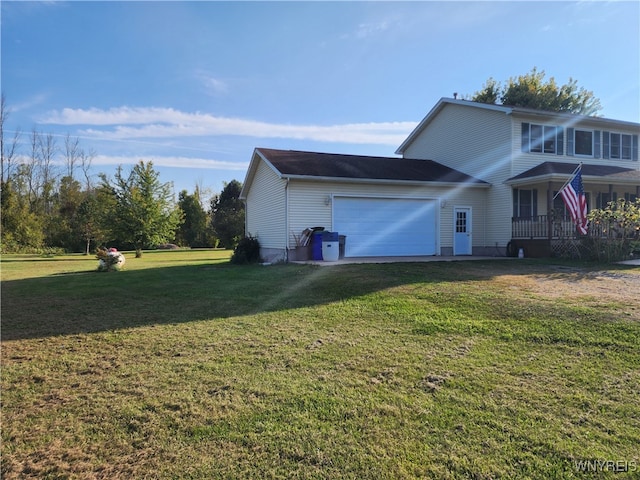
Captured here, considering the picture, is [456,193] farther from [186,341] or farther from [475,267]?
[186,341]

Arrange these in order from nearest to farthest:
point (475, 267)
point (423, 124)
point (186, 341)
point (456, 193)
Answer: point (186, 341) < point (475, 267) < point (456, 193) < point (423, 124)

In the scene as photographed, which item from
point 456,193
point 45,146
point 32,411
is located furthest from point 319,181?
point 45,146

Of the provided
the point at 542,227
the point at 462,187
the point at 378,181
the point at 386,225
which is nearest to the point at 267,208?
the point at 378,181

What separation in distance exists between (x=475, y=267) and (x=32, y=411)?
32.5ft

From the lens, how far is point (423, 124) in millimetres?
20797

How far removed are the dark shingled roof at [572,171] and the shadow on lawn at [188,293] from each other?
5.75 metres

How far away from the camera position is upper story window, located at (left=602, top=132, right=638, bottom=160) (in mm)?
17609

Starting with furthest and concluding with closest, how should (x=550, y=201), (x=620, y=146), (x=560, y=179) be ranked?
(x=620, y=146)
(x=560, y=179)
(x=550, y=201)

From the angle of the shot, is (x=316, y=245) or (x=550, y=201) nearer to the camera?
(x=316, y=245)

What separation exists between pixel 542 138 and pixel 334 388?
1699 cm

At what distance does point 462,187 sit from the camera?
16188mm

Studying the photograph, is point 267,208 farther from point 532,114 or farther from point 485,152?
point 532,114

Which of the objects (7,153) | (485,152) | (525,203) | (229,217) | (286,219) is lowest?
(286,219)

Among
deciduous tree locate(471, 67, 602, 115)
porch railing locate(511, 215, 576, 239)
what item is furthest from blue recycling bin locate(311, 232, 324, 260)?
deciduous tree locate(471, 67, 602, 115)
